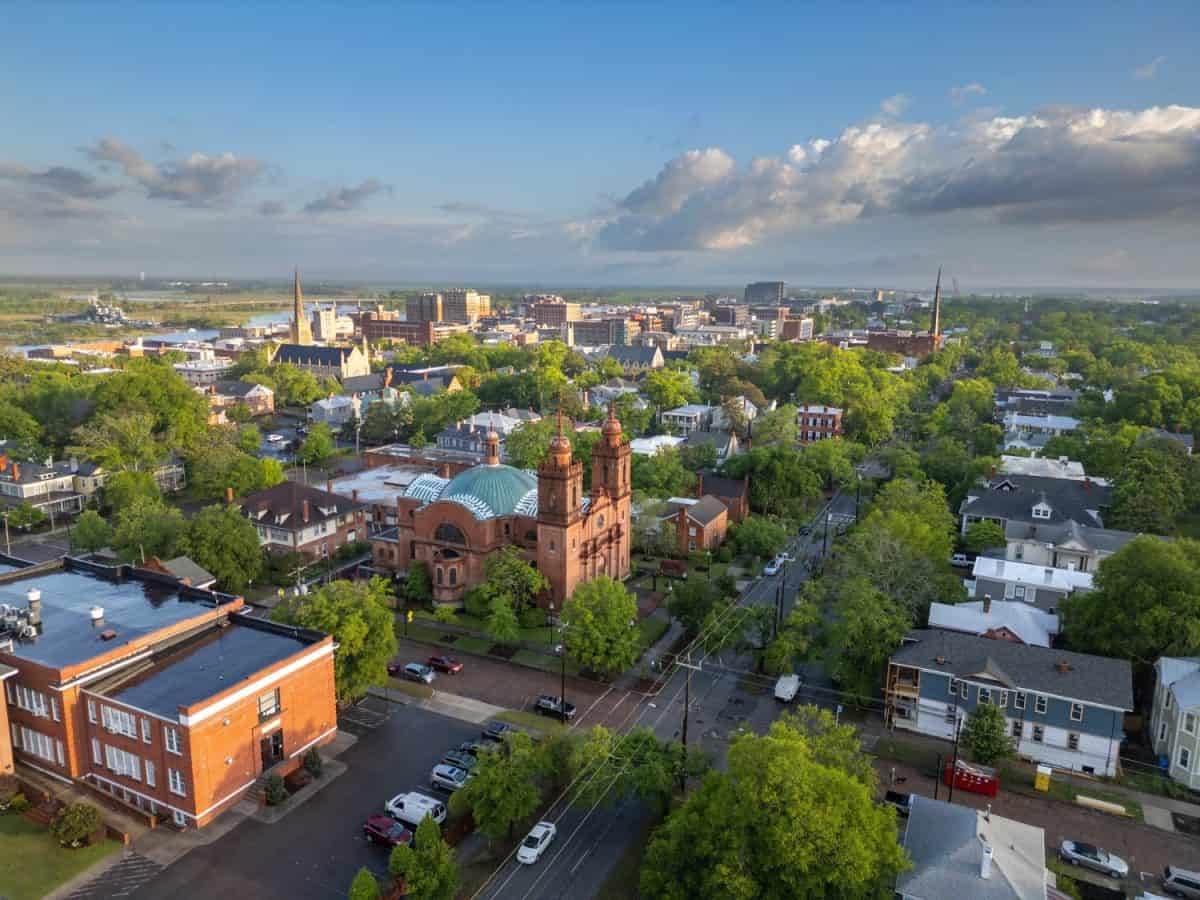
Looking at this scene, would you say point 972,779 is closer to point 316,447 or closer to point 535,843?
point 535,843

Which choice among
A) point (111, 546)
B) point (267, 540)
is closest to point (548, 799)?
point (267, 540)

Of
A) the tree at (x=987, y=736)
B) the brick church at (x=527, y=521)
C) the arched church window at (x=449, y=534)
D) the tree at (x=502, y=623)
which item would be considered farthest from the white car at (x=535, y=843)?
the arched church window at (x=449, y=534)

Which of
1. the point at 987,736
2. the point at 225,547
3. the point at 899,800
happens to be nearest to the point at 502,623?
the point at 225,547

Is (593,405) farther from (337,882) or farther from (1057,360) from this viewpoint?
(1057,360)

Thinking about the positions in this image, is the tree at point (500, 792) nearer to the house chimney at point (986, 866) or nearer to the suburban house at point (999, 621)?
the house chimney at point (986, 866)

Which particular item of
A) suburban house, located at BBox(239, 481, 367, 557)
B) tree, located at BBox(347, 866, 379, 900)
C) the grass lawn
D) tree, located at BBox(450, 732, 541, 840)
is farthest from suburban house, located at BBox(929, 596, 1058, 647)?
suburban house, located at BBox(239, 481, 367, 557)

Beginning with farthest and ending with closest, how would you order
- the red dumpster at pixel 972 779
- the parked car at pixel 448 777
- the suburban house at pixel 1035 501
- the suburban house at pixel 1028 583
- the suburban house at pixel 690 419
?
the suburban house at pixel 690 419
the suburban house at pixel 1035 501
the suburban house at pixel 1028 583
the red dumpster at pixel 972 779
the parked car at pixel 448 777
